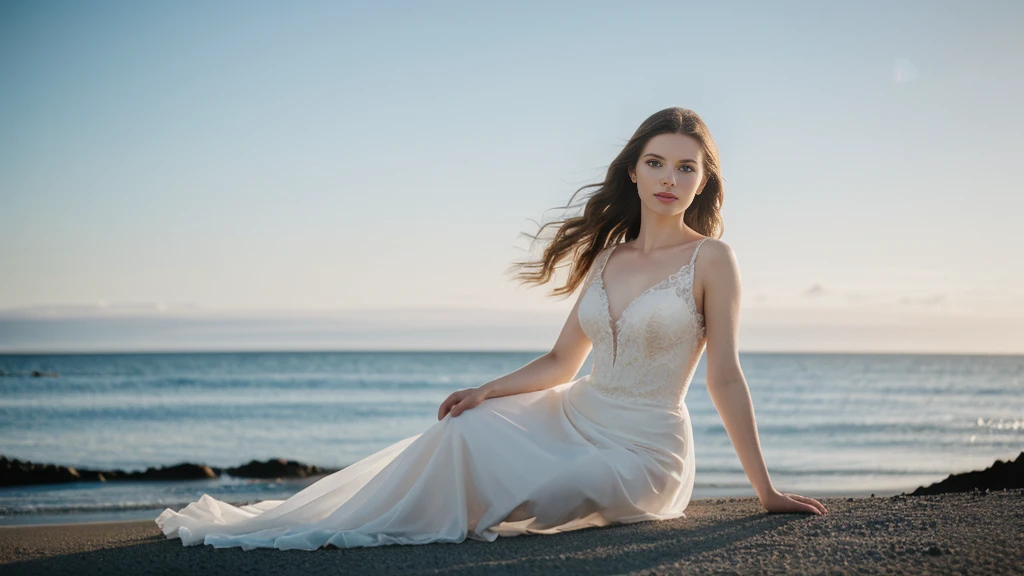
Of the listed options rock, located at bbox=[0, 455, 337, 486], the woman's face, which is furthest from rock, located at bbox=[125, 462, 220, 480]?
the woman's face

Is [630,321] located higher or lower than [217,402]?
higher

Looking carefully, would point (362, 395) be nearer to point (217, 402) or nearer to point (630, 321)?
point (217, 402)

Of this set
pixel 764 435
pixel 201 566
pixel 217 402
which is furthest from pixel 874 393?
pixel 201 566

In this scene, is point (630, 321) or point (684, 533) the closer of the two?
point (684, 533)

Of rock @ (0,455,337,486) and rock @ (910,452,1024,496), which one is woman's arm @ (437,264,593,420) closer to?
rock @ (910,452,1024,496)

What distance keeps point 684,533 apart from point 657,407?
2.11 ft

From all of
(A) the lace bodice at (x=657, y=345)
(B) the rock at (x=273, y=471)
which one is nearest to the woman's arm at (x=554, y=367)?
(A) the lace bodice at (x=657, y=345)

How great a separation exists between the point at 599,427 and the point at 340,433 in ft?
41.0

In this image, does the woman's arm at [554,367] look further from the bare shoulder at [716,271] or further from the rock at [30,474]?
the rock at [30,474]

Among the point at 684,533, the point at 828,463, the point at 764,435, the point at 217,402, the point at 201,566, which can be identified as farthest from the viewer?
the point at 217,402

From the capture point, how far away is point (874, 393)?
26.6 m

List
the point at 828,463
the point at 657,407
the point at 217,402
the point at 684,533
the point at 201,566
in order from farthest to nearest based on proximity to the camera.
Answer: the point at 217,402 → the point at 828,463 → the point at 657,407 → the point at 684,533 → the point at 201,566

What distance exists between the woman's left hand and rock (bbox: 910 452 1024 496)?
172cm

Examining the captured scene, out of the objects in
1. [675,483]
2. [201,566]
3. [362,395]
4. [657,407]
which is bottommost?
[362,395]
